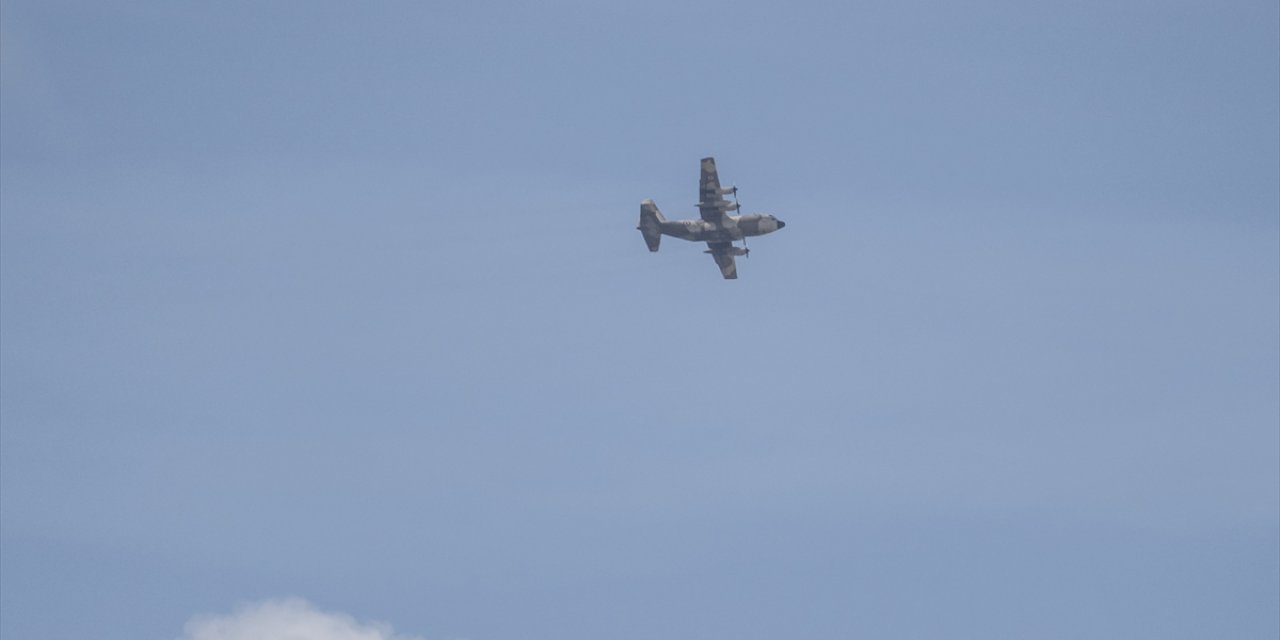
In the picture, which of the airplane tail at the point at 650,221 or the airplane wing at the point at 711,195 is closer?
the airplane wing at the point at 711,195

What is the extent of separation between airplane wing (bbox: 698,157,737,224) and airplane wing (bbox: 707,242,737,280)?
11.0 ft

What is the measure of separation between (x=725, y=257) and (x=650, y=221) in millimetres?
7414

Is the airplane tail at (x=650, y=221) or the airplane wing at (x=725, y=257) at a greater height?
the airplane tail at (x=650, y=221)

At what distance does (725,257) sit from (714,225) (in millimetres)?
3816

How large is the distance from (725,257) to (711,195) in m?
6.91

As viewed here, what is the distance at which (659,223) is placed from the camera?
19462 centimetres

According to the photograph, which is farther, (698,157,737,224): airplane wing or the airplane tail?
the airplane tail

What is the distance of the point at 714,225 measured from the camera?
7475 inches

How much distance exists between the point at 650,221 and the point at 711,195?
878 centimetres

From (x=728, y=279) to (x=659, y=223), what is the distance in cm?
765

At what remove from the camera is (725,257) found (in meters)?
192

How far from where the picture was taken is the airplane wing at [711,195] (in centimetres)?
18700

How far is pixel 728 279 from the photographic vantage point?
19325 centimetres

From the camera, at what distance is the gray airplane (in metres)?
188
